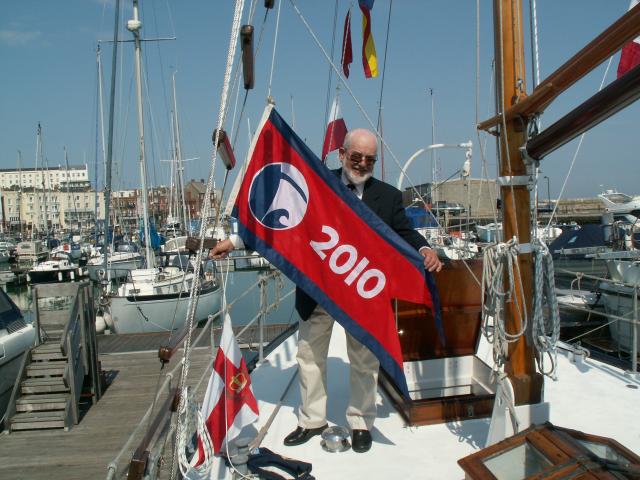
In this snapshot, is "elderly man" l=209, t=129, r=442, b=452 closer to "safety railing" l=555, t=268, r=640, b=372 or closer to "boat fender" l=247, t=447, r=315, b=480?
"boat fender" l=247, t=447, r=315, b=480

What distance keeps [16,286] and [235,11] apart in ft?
108

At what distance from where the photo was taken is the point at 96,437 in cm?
645

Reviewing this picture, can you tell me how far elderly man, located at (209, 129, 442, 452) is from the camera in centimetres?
271

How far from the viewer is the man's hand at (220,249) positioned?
2480 mm

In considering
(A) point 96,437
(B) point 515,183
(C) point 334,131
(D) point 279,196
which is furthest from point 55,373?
(B) point 515,183

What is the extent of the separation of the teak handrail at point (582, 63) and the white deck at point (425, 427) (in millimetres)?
1765

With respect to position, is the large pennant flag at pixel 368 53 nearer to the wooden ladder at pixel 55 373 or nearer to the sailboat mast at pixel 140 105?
the wooden ladder at pixel 55 373

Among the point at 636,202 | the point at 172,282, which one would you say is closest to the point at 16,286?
the point at 172,282

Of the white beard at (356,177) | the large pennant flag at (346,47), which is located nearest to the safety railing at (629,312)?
the white beard at (356,177)

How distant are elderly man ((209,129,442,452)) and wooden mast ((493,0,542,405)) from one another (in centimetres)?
50

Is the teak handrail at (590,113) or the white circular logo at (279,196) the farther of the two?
the white circular logo at (279,196)

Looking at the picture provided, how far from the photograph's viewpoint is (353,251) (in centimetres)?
263

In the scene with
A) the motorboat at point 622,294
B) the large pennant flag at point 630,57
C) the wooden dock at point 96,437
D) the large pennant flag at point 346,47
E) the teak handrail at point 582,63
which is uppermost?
the large pennant flag at point 346,47

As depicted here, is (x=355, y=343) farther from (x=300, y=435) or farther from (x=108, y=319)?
(x=108, y=319)
